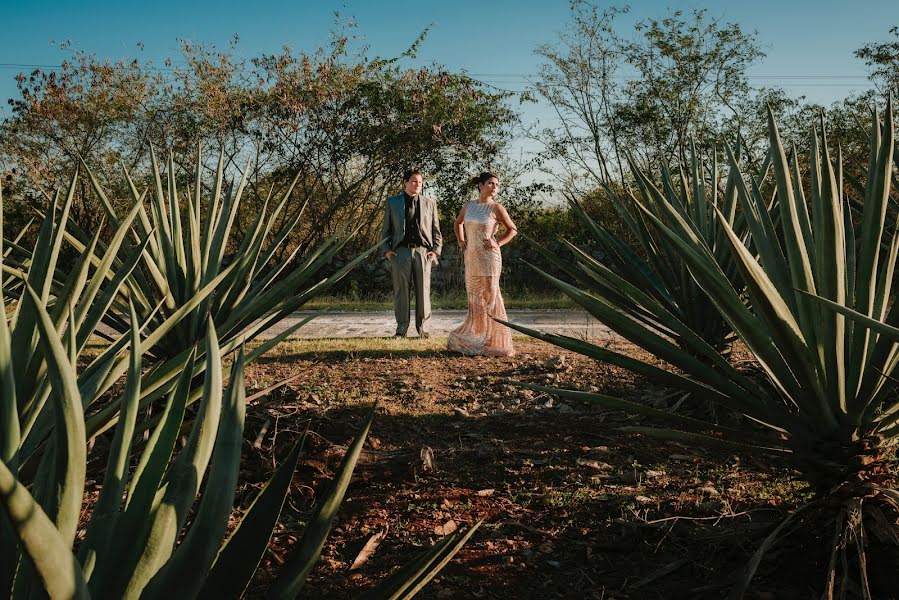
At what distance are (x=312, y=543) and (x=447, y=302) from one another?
12818 mm

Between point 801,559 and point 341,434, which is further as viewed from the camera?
point 341,434

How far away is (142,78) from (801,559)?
1621 cm

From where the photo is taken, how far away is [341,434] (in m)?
3.91

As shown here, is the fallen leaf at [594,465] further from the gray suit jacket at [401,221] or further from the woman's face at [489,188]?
the gray suit jacket at [401,221]

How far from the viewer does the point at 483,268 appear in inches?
285

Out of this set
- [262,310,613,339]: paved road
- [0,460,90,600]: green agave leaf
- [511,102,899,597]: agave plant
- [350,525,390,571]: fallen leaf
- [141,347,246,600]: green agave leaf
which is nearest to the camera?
[0,460,90,600]: green agave leaf

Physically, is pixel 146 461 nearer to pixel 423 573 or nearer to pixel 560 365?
pixel 423 573

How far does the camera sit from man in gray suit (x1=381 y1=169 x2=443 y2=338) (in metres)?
8.03

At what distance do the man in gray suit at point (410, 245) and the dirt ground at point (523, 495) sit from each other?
2.97 meters

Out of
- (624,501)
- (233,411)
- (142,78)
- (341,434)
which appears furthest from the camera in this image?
(142,78)

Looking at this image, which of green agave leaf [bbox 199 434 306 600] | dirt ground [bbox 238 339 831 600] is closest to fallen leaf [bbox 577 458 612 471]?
dirt ground [bbox 238 339 831 600]

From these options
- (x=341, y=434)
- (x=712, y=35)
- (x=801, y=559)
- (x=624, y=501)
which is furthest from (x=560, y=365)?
(x=712, y=35)

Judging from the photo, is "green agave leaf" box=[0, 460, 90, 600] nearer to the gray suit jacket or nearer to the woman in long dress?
the woman in long dress

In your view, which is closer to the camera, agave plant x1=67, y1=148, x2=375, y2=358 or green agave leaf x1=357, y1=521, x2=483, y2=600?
green agave leaf x1=357, y1=521, x2=483, y2=600
